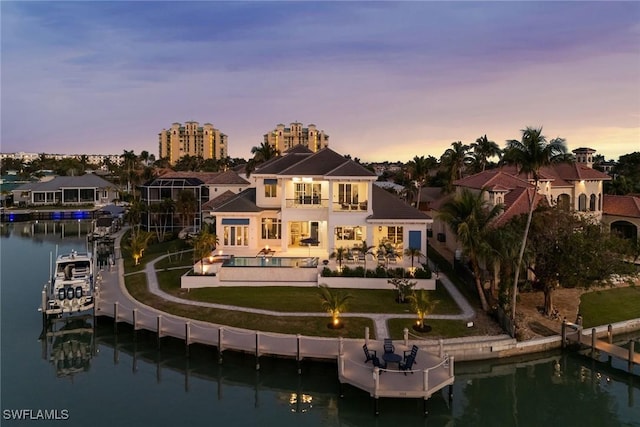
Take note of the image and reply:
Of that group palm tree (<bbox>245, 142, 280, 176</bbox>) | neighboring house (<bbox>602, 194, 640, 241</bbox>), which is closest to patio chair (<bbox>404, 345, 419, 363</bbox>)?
neighboring house (<bbox>602, 194, 640, 241</bbox>)

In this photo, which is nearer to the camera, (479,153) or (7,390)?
(7,390)

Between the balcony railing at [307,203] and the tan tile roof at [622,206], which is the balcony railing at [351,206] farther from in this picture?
the tan tile roof at [622,206]

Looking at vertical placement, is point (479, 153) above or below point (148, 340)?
above

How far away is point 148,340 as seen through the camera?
23.6m

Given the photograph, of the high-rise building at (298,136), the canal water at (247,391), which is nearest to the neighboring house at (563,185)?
the canal water at (247,391)

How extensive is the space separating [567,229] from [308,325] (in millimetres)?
14703

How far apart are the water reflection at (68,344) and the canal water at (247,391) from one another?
9 centimetres

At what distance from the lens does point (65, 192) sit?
90.4 m

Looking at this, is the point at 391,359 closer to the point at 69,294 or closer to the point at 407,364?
the point at 407,364

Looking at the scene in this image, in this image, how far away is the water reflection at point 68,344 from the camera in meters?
21.3

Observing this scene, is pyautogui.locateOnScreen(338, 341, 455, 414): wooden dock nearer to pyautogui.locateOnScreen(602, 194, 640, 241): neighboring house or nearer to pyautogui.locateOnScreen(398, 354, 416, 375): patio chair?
pyautogui.locateOnScreen(398, 354, 416, 375): patio chair

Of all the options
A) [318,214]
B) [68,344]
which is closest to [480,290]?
[318,214]

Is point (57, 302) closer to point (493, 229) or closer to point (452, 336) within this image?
point (452, 336)

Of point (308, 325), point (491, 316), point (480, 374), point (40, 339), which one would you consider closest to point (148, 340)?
point (40, 339)
